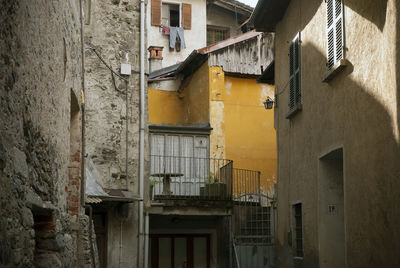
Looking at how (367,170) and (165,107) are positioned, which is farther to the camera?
(165,107)

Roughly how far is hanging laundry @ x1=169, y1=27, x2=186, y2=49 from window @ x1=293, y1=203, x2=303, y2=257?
1564cm

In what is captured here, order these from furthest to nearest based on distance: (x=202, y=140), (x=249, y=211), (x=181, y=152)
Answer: (x=202, y=140) → (x=181, y=152) → (x=249, y=211)

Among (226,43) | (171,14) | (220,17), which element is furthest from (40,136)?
→ (220,17)

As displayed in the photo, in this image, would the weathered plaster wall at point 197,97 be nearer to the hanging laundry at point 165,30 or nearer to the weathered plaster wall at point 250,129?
the weathered plaster wall at point 250,129

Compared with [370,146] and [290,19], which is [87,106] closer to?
[290,19]

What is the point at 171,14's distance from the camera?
89.5 feet

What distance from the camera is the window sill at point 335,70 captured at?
28.7 ft

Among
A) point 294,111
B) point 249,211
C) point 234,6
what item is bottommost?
point 249,211

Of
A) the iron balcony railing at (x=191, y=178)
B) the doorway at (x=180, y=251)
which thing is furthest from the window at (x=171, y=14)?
the doorway at (x=180, y=251)

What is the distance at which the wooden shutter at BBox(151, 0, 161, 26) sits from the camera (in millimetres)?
26281

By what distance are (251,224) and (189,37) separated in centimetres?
1127

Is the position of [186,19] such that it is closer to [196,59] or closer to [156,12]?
[156,12]

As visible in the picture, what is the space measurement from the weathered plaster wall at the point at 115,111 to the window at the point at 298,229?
5.00 metres

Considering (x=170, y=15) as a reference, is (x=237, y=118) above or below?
below
